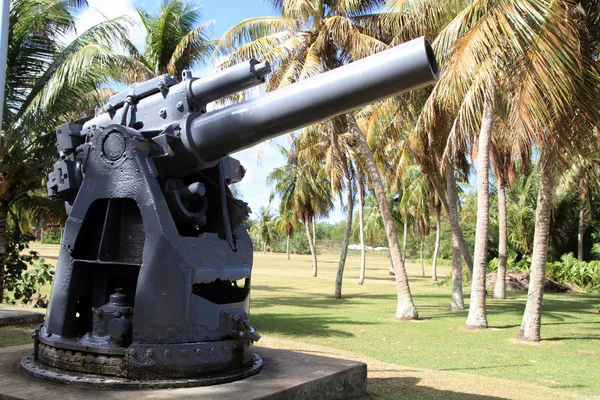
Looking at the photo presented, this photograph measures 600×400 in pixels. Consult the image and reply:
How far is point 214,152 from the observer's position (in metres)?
4.38

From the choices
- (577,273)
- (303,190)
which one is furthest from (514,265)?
(303,190)

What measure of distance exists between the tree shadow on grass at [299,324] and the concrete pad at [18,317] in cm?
413

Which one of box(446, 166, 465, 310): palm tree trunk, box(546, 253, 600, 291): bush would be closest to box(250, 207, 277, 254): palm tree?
box(546, 253, 600, 291): bush

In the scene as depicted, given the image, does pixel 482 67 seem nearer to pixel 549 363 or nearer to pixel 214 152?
pixel 549 363

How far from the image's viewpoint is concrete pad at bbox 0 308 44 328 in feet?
28.7

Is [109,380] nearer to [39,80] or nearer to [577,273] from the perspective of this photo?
[39,80]

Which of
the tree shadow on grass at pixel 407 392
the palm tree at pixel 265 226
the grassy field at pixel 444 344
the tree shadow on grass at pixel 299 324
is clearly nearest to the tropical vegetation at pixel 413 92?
the grassy field at pixel 444 344

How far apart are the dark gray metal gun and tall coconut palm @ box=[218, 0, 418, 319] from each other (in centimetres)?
1002

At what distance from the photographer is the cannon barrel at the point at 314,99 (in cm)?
355

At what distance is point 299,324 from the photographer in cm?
1318

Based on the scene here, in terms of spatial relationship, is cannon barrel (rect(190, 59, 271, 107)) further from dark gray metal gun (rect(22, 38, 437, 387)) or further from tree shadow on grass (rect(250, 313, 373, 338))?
tree shadow on grass (rect(250, 313, 373, 338))

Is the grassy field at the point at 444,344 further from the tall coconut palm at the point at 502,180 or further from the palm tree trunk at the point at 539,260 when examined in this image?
the tall coconut palm at the point at 502,180

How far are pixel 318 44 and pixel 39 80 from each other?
6.87m

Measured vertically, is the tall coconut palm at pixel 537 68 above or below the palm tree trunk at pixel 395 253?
above
